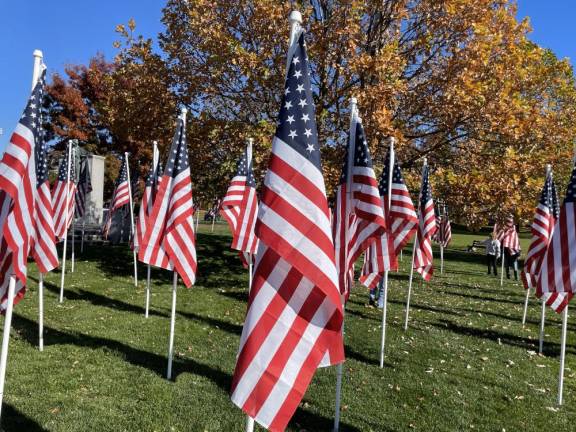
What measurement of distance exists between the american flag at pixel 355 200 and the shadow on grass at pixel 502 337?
5.91 m

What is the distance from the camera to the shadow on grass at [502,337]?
10.0 meters

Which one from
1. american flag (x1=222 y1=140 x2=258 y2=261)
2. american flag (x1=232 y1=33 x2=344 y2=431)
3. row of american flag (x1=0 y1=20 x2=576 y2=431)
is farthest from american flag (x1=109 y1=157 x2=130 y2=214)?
american flag (x1=232 y1=33 x2=344 y2=431)

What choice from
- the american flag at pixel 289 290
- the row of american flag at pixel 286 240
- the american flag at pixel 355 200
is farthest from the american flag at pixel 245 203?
the american flag at pixel 289 290

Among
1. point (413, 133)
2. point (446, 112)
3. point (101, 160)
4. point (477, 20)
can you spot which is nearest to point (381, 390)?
point (446, 112)

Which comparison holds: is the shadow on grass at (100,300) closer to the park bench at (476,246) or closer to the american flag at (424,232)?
the american flag at (424,232)

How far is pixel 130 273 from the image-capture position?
56.3 feet

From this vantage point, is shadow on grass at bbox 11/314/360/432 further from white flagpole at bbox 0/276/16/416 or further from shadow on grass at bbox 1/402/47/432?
white flagpole at bbox 0/276/16/416

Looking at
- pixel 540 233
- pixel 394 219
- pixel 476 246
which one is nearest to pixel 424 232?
pixel 394 219

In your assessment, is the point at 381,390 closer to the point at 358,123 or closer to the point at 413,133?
the point at 358,123

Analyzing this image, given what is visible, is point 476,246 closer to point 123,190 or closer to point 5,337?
point 123,190

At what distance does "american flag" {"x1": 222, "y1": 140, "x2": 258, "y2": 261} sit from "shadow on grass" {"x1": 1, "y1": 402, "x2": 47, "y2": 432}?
243 inches

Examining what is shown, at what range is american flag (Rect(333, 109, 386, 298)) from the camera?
18.5 ft

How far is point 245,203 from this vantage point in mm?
11672

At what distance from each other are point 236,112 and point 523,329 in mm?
10577
